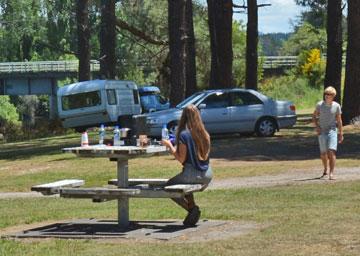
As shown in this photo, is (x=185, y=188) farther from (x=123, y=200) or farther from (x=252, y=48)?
(x=252, y=48)

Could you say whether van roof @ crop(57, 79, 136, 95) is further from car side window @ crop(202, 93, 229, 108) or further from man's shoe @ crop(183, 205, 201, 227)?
man's shoe @ crop(183, 205, 201, 227)

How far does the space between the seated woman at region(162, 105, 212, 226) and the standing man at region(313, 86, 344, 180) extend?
590 centimetres

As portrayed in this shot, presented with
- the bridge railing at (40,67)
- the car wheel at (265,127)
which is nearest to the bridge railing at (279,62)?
the bridge railing at (40,67)

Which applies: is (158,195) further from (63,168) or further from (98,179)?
(63,168)

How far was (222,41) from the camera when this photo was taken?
33.9m

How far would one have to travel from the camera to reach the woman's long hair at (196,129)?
36.4 feet

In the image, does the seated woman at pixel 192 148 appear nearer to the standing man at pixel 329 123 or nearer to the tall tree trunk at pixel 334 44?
the standing man at pixel 329 123

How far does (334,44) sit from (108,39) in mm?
17047

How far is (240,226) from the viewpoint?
11.5 meters

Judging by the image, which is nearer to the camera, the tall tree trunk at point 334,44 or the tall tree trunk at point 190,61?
the tall tree trunk at point 334,44

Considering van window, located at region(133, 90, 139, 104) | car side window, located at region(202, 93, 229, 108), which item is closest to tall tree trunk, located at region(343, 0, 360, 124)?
car side window, located at region(202, 93, 229, 108)

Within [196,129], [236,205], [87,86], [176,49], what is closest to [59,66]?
[87,86]

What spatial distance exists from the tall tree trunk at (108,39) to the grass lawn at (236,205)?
1937 centimetres

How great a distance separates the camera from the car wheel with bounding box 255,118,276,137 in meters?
27.6
